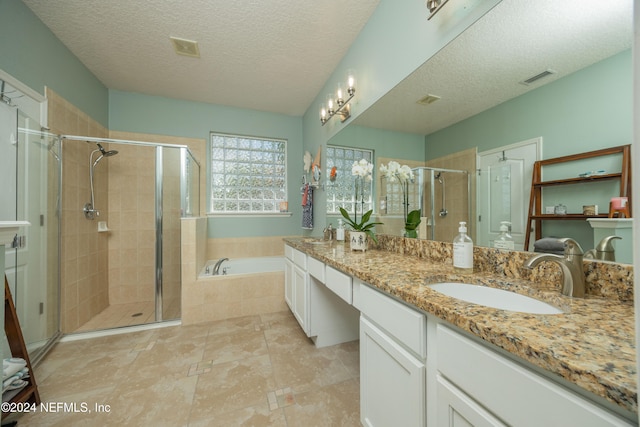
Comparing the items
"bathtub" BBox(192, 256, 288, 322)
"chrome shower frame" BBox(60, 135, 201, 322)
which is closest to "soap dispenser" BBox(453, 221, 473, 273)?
"bathtub" BBox(192, 256, 288, 322)

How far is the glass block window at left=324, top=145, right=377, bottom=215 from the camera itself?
1828 mm

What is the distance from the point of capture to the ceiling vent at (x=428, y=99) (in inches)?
47.7

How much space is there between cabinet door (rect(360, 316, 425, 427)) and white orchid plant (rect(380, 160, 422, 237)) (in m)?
0.65

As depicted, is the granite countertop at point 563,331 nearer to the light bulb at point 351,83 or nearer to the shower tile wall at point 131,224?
the light bulb at point 351,83

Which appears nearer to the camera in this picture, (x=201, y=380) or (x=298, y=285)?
(x=201, y=380)

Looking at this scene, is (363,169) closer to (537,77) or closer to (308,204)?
(537,77)

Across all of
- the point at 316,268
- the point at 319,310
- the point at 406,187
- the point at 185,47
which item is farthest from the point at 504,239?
the point at 185,47

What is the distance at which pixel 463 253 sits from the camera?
97 centimetres

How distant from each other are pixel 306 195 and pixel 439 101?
195cm

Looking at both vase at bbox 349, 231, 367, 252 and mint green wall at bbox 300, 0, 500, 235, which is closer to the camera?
mint green wall at bbox 300, 0, 500, 235

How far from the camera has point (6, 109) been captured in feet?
4.99

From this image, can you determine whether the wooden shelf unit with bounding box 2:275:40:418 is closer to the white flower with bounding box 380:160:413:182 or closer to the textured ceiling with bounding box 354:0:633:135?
the white flower with bounding box 380:160:413:182

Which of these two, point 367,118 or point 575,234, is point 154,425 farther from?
point 367,118

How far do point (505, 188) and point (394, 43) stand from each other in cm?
116
